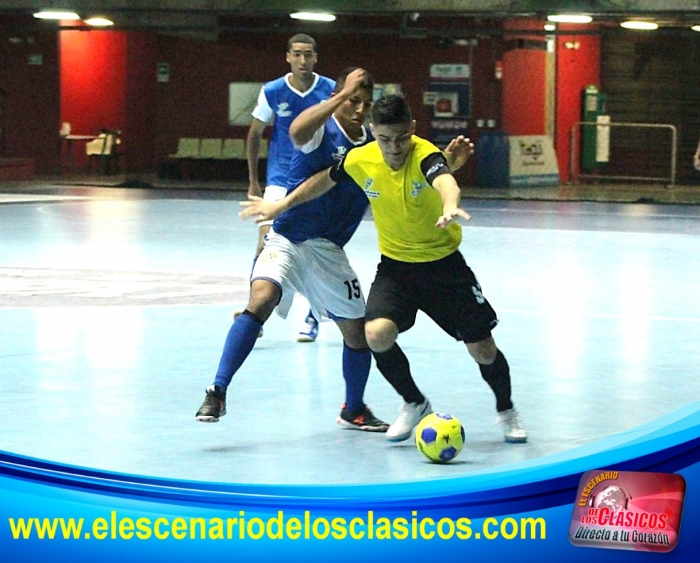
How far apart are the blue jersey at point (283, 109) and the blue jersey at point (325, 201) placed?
2684 millimetres

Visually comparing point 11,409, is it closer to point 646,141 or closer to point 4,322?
point 4,322

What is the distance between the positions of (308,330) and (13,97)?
31.0m

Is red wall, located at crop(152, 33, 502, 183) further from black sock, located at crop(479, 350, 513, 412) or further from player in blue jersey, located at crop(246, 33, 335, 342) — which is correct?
black sock, located at crop(479, 350, 513, 412)

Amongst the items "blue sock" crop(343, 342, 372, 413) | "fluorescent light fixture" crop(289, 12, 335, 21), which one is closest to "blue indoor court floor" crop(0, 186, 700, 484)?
"blue sock" crop(343, 342, 372, 413)

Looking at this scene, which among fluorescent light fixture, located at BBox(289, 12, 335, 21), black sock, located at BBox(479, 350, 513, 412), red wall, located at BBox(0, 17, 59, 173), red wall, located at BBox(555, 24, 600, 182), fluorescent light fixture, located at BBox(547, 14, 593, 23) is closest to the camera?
black sock, located at BBox(479, 350, 513, 412)

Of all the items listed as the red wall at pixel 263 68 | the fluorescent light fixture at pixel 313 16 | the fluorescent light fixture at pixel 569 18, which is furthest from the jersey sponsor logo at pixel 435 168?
the red wall at pixel 263 68

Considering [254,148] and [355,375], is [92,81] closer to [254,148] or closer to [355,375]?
[254,148]

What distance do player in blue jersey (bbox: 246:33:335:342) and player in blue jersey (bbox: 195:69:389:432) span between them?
2572 millimetres

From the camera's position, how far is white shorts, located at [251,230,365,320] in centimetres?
828

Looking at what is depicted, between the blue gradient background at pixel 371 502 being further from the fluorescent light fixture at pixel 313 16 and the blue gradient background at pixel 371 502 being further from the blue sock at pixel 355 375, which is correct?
the fluorescent light fixture at pixel 313 16

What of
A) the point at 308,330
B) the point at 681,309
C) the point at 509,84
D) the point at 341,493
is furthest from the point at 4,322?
the point at 509,84

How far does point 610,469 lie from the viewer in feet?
14.3

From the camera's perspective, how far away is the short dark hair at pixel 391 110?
7.33 m

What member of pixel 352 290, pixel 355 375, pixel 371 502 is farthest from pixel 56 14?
pixel 371 502
